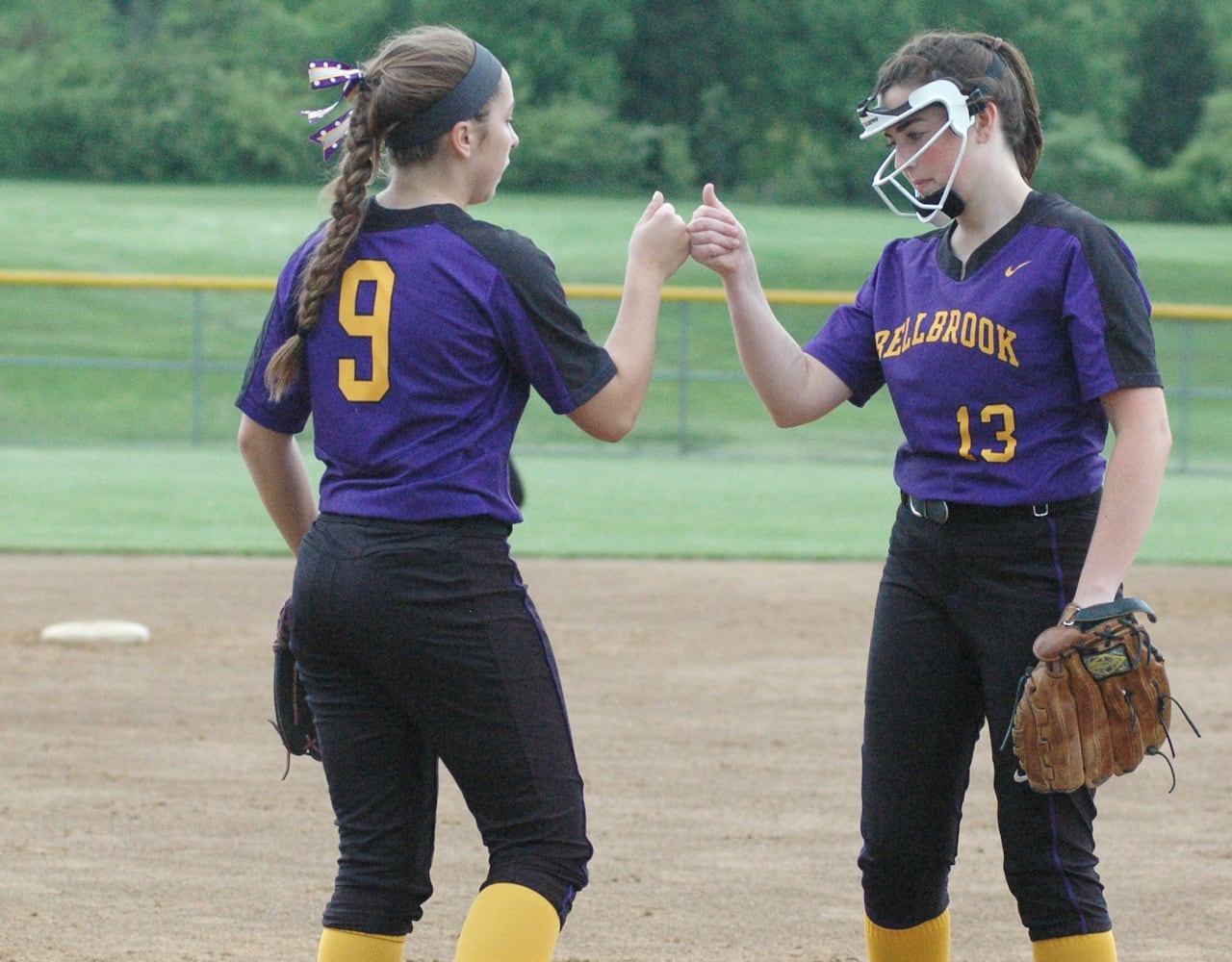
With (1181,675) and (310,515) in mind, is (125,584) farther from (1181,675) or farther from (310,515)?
(310,515)

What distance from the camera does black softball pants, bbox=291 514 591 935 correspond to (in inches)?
109

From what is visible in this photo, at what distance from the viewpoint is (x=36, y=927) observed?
4184mm

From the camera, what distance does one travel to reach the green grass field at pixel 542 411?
12359 millimetres

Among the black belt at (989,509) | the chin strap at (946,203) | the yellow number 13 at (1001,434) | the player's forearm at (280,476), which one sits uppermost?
the chin strap at (946,203)

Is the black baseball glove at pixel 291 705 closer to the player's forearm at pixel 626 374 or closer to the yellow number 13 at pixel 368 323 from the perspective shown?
the yellow number 13 at pixel 368 323

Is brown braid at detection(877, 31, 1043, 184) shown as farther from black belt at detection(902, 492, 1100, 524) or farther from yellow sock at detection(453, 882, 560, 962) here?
yellow sock at detection(453, 882, 560, 962)

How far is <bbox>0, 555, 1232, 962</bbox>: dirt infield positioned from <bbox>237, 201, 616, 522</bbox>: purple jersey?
167 centimetres

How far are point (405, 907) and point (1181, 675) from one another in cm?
537

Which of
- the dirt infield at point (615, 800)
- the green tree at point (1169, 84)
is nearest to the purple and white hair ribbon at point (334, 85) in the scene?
the dirt infield at point (615, 800)

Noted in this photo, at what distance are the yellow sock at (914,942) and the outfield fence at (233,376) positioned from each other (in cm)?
1361

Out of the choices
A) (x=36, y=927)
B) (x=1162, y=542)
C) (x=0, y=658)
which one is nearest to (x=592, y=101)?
(x=1162, y=542)

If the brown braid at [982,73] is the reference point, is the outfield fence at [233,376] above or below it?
below

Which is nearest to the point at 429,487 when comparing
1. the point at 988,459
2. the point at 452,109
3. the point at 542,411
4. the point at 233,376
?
the point at 452,109

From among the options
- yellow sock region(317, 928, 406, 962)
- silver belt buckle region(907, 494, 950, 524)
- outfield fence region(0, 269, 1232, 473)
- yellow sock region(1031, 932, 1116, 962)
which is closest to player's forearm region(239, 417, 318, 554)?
yellow sock region(317, 928, 406, 962)
